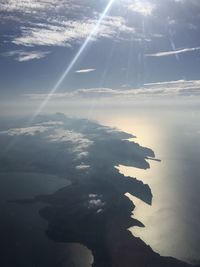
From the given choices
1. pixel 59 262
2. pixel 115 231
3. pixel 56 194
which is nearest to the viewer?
pixel 59 262

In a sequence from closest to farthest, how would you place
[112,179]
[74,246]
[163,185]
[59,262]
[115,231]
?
[59,262], [74,246], [115,231], [112,179], [163,185]

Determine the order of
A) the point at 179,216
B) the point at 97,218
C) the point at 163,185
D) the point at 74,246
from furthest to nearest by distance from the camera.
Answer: the point at 163,185 < the point at 179,216 < the point at 97,218 < the point at 74,246

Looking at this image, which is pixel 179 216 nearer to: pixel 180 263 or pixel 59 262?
pixel 180 263

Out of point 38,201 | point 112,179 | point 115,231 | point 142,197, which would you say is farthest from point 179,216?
point 38,201

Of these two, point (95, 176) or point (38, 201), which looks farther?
point (95, 176)

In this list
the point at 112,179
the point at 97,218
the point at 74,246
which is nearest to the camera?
→ the point at 74,246

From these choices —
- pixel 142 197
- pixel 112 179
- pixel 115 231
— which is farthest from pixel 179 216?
pixel 112 179

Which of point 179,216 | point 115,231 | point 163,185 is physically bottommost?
point 163,185

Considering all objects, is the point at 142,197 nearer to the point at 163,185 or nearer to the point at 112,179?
the point at 112,179

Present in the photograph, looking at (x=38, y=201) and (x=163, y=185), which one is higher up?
(x=38, y=201)
